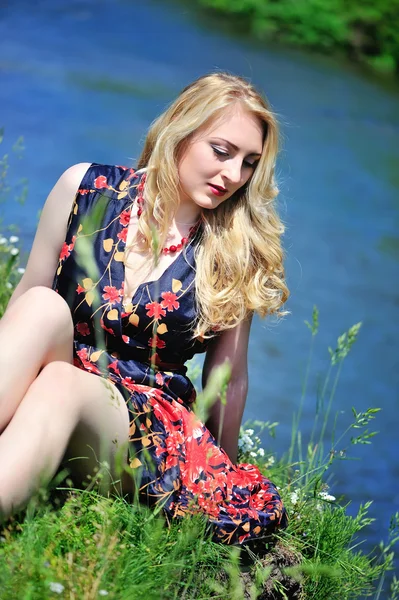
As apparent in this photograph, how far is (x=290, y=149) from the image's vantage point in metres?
7.14

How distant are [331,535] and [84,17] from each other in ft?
20.4

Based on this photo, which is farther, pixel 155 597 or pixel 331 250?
pixel 331 250

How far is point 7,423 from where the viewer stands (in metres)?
2.21

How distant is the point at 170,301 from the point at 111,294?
0.17 metres

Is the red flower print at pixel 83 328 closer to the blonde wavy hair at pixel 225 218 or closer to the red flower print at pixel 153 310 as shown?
the red flower print at pixel 153 310

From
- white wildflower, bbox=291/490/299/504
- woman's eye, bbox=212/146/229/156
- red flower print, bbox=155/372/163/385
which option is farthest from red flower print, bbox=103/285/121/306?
white wildflower, bbox=291/490/299/504

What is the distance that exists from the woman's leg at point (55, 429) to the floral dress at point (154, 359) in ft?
0.38

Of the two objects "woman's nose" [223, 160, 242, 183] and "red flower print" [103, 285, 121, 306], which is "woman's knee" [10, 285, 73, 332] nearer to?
"red flower print" [103, 285, 121, 306]

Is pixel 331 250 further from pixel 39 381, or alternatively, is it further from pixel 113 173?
pixel 39 381

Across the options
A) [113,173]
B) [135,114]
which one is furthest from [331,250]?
[113,173]

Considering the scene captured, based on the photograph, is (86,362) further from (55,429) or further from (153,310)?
(55,429)

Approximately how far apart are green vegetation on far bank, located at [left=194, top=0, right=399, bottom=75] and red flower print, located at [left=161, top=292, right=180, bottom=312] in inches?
244

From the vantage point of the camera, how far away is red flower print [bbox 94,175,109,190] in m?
2.81

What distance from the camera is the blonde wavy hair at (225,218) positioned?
2699 millimetres
